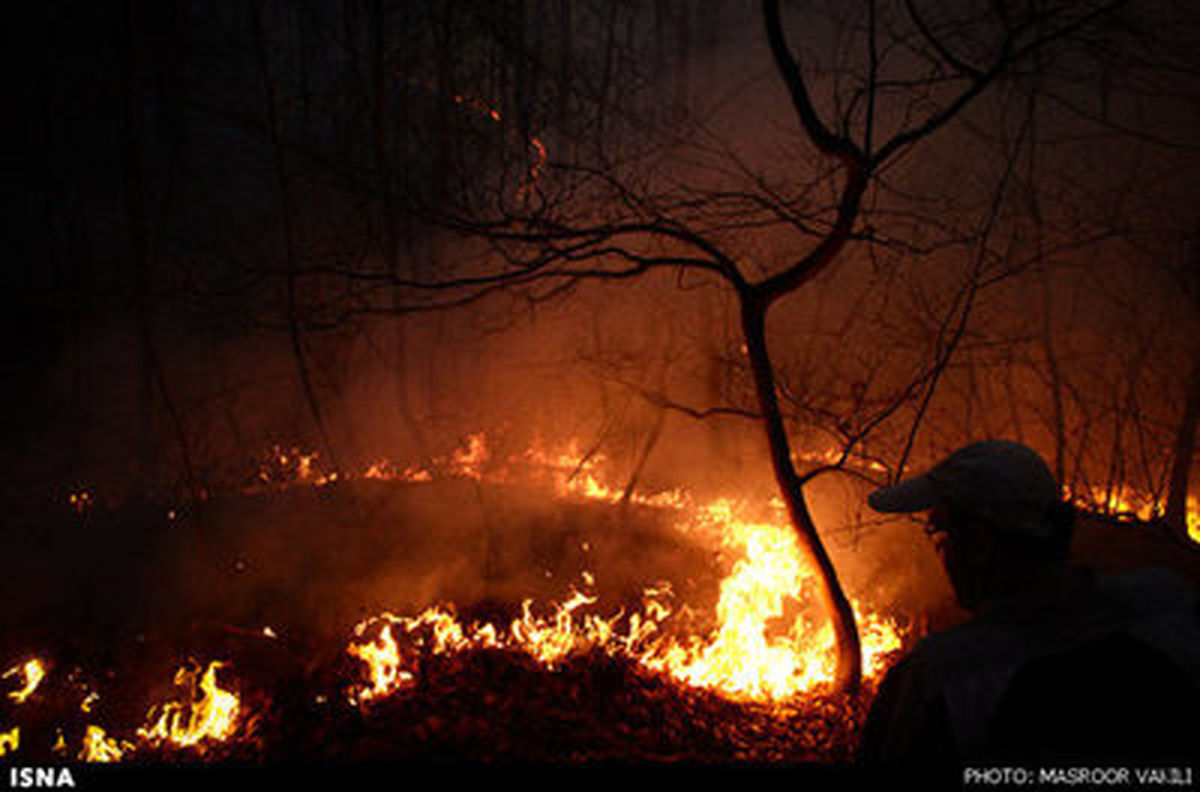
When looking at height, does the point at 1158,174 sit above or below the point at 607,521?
above

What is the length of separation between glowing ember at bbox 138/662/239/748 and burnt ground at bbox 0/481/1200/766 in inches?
5.1

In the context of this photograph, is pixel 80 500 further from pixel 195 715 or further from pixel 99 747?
pixel 195 715

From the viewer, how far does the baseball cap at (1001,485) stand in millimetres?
1736

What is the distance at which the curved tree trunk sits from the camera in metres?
4.05

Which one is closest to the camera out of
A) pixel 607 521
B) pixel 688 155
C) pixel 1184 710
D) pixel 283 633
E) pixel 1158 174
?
pixel 1184 710

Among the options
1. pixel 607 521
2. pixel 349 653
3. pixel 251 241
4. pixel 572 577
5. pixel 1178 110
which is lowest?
pixel 349 653

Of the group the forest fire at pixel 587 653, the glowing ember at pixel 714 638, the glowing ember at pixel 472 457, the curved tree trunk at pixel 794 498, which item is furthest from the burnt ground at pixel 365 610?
the glowing ember at pixel 472 457

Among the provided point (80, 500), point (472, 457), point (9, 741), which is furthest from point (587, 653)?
point (80, 500)

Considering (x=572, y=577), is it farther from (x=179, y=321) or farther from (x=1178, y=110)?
(x=179, y=321)

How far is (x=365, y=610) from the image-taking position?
19.4ft

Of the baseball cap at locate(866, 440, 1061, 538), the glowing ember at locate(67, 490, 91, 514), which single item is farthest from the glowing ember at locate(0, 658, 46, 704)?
the baseball cap at locate(866, 440, 1061, 538)

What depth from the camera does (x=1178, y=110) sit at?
9.46 metres

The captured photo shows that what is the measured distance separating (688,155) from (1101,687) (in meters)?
11.8

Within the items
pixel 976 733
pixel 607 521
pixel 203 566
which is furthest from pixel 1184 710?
pixel 203 566
